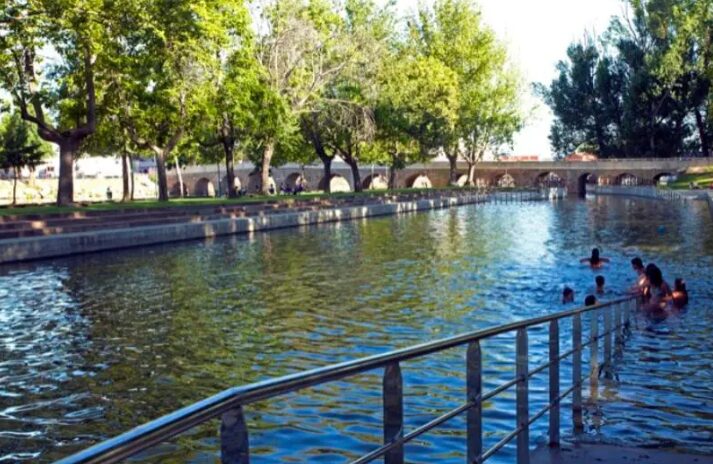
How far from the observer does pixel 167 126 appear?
4694cm

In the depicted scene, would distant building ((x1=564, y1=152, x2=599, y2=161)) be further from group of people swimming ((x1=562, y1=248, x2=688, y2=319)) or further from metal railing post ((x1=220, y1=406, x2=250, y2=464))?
metal railing post ((x1=220, y1=406, x2=250, y2=464))

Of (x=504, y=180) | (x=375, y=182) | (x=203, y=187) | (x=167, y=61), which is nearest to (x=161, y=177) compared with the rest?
(x=167, y=61)

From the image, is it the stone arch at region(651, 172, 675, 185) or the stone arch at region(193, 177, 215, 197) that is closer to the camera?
the stone arch at region(651, 172, 675, 185)

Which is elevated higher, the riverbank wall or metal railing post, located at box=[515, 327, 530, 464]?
the riverbank wall

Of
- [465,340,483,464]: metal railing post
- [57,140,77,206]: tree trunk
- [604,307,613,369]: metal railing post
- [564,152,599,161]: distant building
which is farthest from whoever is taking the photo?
[564,152,599,161]: distant building

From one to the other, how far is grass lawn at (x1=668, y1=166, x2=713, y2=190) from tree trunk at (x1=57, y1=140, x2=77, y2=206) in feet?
187

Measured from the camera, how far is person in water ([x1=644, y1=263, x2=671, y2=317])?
681 inches

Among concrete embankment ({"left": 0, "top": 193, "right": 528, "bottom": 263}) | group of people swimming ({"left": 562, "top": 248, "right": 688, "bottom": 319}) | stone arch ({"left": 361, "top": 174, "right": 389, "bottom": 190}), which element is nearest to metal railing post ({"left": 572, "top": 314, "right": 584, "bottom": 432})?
group of people swimming ({"left": 562, "top": 248, "right": 688, "bottom": 319})

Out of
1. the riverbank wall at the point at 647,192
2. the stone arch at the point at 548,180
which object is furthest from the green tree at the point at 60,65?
the stone arch at the point at 548,180

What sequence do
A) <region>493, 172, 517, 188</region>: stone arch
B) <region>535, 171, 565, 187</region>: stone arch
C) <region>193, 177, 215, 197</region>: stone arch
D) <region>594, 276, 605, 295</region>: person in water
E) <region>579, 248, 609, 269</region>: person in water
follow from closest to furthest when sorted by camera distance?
<region>594, 276, 605, 295</region>: person in water, <region>579, 248, 609, 269</region>: person in water, <region>535, 171, 565, 187</region>: stone arch, <region>493, 172, 517, 188</region>: stone arch, <region>193, 177, 215, 197</region>: stone arch

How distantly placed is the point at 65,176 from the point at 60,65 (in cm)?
890

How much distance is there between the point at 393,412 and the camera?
3820 mm

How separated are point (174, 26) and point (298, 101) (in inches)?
772

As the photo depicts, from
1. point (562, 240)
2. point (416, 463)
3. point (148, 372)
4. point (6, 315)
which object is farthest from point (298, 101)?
point (416, 463)
